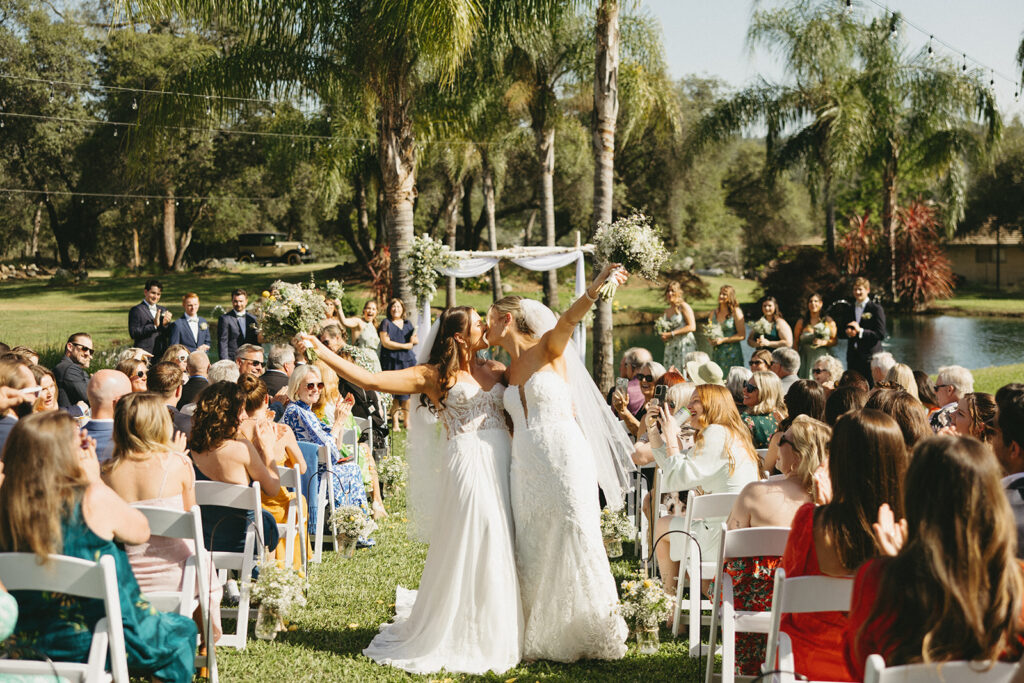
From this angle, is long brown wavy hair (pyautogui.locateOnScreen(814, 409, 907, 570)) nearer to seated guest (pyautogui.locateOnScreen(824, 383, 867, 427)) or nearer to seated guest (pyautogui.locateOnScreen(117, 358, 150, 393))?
seated guest (pyautogui.locateOnScreen(824, 383, 867, 427))

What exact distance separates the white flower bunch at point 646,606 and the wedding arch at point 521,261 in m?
6.29

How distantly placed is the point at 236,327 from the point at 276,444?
534 centimetres

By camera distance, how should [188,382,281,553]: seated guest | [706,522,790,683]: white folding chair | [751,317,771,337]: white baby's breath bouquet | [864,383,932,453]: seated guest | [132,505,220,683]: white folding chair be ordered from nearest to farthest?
[706,522,790,683]: white folding chair → [132,505,220,683]: white folding chair → [864,383,932,453]: seated guest → [188,382,281,553]: seated guest → [751,317,771,337]: white baby's breath bouquet

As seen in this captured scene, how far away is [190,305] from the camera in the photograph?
34.7 ft

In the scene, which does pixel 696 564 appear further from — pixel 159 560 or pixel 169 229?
pixel 169 229

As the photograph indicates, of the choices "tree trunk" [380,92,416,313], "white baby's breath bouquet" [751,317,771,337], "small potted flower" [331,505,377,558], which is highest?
"tree trunk" [380,92,416,313]

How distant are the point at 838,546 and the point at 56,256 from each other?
123 feet

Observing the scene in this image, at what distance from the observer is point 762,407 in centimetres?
646

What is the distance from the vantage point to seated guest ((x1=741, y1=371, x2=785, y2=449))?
20.8 ft

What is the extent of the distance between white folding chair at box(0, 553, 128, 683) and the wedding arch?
803cm

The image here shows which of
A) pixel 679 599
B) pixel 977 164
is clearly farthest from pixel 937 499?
pixel 977 164

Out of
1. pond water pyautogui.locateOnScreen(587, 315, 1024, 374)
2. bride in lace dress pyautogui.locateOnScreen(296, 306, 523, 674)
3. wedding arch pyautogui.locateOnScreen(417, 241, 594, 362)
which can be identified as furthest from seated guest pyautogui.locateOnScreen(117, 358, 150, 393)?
pond water pyautogui.locateOnScreen(587, 315, 1024, 374)

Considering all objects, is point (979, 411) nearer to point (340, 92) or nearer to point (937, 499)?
point (937, 499)

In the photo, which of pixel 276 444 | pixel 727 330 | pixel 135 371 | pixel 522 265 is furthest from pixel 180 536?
pixel 522 265
